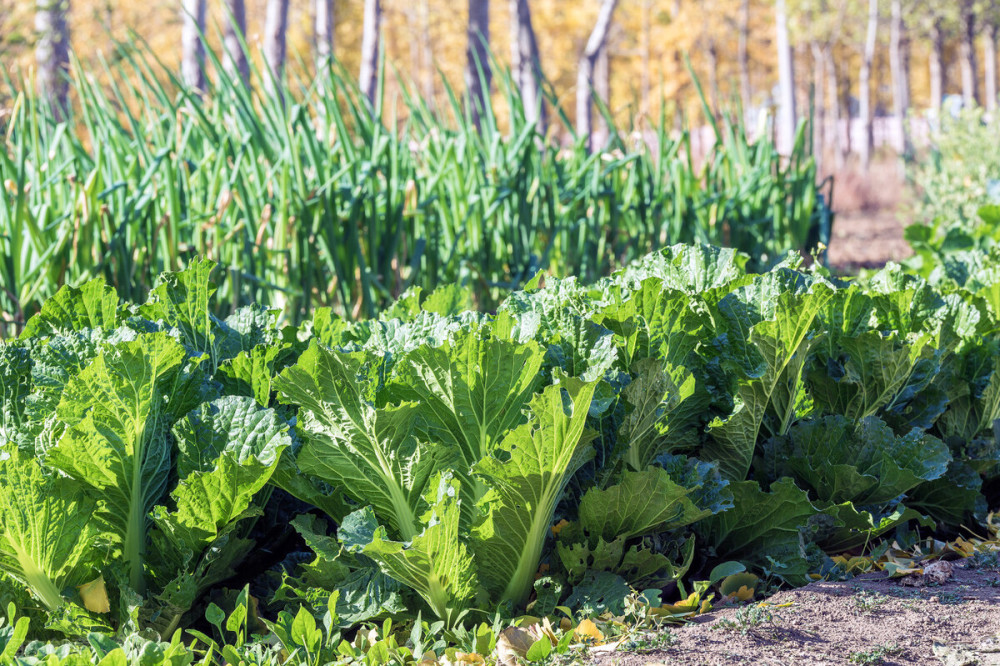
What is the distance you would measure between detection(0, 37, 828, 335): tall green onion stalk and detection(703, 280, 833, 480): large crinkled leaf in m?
1.64

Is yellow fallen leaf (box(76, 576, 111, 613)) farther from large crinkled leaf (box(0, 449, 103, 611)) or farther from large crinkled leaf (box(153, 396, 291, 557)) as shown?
large crinkled leaf (box(153, 396, 291, 557))

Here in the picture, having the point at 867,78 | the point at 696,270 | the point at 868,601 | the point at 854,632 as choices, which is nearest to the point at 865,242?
the point at 696,270

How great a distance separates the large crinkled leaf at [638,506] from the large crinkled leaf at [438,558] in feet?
0.84

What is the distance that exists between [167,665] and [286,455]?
453mm

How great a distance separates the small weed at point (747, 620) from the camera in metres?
1.52

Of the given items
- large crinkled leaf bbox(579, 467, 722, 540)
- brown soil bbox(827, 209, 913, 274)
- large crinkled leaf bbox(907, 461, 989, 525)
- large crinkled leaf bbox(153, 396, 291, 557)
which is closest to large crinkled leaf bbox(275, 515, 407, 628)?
large crinkled leaf bbox(153, 396, 291, 557)

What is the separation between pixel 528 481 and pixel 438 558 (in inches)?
8.0

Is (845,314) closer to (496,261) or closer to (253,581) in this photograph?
(253,581)

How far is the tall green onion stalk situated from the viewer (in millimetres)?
2951

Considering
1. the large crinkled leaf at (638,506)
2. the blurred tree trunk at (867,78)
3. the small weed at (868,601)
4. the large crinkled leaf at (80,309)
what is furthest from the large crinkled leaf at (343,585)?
the blurred tree trunk at (867,78)

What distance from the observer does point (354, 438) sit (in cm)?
157

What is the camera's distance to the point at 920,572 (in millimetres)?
1828

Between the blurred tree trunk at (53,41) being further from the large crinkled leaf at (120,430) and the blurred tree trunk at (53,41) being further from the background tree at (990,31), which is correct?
the background tree at (990,31)

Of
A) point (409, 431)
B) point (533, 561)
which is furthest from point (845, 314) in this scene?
point (409, 431)
